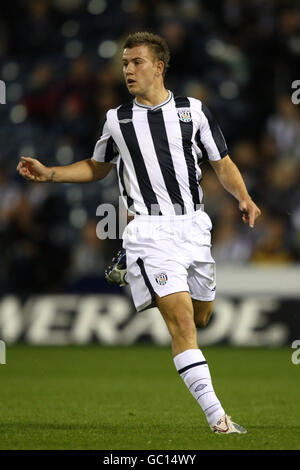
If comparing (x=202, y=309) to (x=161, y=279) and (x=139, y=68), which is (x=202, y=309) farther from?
(x=139, y=68)

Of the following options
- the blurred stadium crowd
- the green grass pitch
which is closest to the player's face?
the green grass pitch

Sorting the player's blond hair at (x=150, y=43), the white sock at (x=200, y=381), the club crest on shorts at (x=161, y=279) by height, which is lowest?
the white sock at (x=200, y=381)

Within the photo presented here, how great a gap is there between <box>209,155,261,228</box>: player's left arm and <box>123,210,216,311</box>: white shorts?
24 centimetres

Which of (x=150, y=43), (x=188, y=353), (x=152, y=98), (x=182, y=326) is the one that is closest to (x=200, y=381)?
(x=188, y=353)

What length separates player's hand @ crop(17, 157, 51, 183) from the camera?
19.5 ft

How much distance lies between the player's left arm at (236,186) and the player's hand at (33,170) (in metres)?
1.02

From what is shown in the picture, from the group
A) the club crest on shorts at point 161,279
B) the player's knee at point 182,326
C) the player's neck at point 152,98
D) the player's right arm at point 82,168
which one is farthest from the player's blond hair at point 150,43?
the player's knee at point 182,326

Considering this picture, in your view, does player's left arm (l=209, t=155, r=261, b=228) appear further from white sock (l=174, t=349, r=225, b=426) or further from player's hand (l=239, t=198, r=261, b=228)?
white sock (l=174, t=349, r=225, b=426)

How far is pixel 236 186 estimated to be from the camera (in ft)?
19.3

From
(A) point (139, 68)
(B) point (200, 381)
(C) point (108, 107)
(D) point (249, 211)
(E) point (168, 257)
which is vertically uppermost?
(C) point (108, 107)

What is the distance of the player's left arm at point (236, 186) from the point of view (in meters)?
5.76

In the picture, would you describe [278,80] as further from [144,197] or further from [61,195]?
[144,197]

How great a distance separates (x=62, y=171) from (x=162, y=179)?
2.26 feet

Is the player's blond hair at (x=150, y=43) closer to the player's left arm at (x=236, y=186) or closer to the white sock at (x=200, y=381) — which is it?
the player's left arm at (x=236, y=186)
